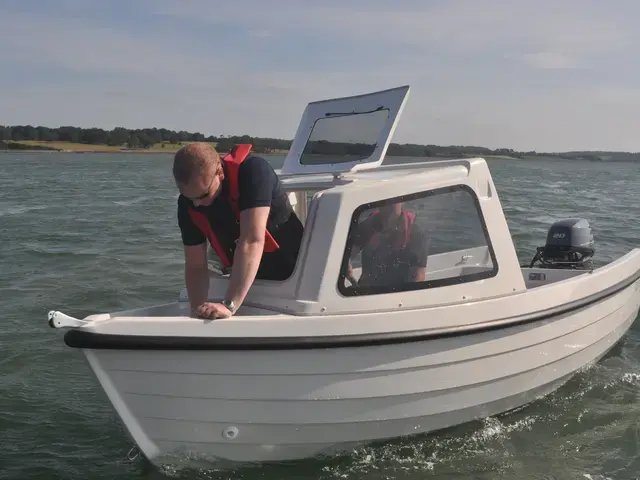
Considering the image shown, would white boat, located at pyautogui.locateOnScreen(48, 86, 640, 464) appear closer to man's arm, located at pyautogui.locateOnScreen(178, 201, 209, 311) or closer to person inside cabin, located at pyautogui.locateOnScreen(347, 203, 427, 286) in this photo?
person inside cabin, located at pyautogui.locateOnScreen(347, 203, 427, 286)

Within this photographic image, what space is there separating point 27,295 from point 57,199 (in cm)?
1348

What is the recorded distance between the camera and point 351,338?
414cm

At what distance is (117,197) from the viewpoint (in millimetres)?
22969

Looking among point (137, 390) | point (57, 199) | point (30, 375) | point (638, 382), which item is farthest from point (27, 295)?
point (57, 199)

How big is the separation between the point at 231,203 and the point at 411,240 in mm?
1301

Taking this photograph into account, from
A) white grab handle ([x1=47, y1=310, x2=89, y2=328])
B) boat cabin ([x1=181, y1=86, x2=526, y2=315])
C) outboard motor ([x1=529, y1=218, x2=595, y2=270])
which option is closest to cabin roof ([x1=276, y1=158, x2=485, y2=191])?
boat cabin ([x1=181, y1=86, x2=526, y2=315])

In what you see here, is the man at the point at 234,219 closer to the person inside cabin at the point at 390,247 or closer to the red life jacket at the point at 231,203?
the red life jacket at the point at 231,203

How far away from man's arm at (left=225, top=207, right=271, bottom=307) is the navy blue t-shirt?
5 centimetres

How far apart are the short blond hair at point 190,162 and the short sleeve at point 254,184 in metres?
0.23

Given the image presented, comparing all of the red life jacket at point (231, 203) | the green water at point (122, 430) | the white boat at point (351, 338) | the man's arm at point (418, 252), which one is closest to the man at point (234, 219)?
the red life jacket at point (231, 203)

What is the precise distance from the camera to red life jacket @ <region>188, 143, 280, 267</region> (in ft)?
13.5

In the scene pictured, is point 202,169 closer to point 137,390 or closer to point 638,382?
point 137,390

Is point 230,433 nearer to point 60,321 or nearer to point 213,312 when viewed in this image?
point 213,312

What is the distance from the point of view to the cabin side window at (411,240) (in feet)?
14.6
